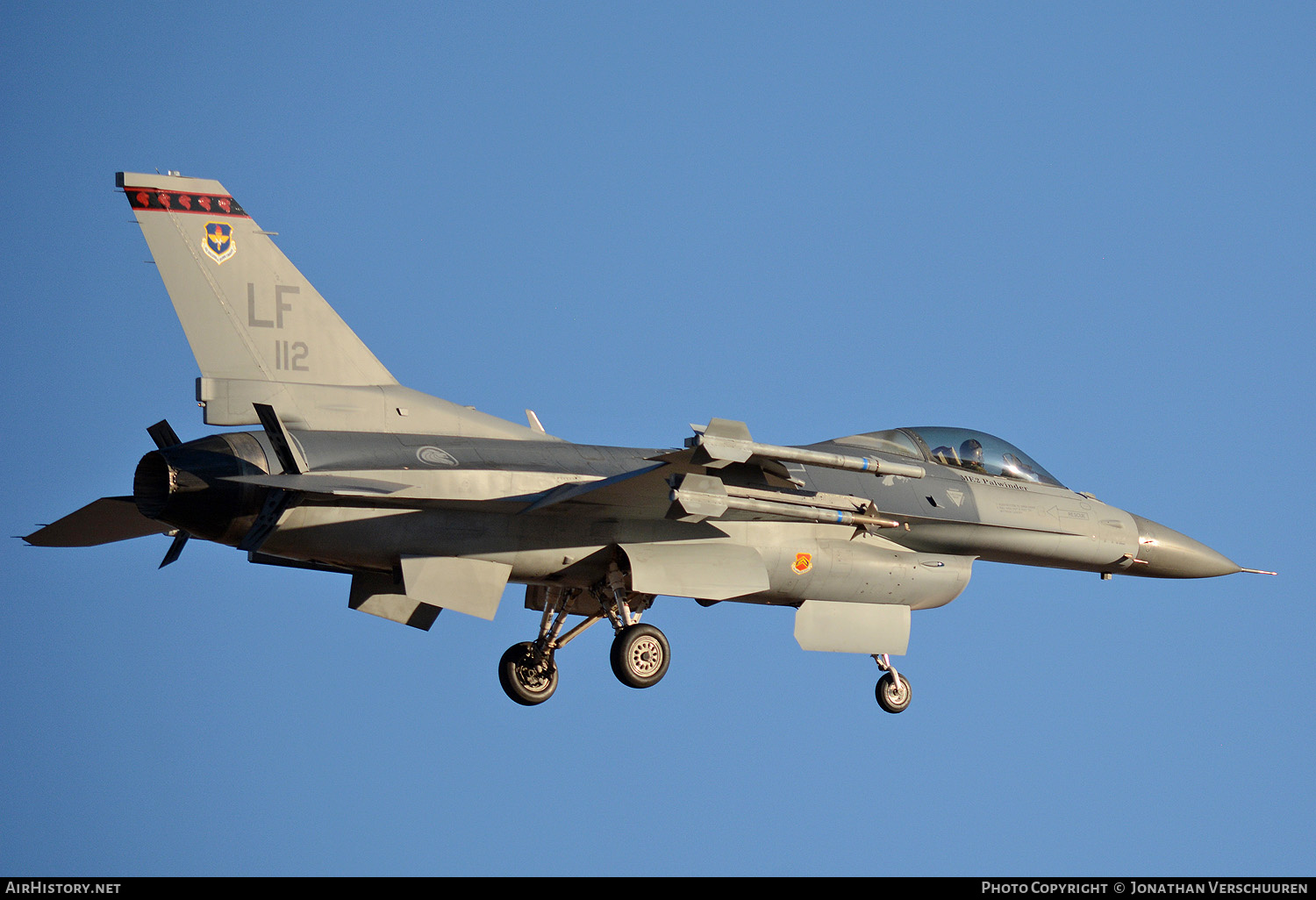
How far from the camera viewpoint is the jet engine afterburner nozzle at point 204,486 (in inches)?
470

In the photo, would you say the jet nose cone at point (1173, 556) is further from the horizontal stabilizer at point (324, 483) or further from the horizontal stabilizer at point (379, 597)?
the horizontal stabilizer at point (324, 483)

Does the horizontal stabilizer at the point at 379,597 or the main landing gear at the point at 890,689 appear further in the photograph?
the main landing gear at the point at 890,689

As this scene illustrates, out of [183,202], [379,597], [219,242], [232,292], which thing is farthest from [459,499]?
[183,202]

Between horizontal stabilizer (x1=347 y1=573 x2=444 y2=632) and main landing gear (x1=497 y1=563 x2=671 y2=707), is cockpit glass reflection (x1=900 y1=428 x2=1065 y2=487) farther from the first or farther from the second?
horizontal stabilizer (x1=347 y1=573 x2=444 y2=632)

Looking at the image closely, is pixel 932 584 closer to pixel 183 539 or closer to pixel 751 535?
pixel 751 535

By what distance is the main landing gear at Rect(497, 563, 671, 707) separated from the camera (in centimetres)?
1445

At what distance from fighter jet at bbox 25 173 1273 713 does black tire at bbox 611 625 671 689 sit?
0.8 inches

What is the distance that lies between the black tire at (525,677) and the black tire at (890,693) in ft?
12.6

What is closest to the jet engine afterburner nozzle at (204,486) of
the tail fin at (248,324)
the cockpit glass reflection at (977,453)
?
the tail fin at (248,324)
